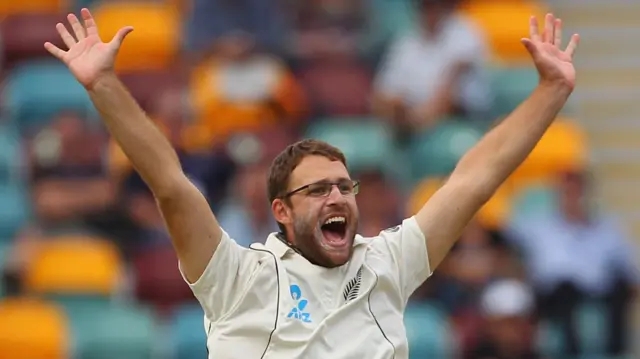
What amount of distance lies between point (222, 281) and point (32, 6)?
715 centimetres

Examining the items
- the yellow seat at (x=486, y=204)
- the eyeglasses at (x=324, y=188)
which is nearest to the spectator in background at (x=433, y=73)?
the yellow seat at (x=486, y=204)

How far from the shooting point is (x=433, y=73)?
1055 centimetres

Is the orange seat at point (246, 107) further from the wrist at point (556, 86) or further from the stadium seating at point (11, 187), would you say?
the wrist at point (556, 86)

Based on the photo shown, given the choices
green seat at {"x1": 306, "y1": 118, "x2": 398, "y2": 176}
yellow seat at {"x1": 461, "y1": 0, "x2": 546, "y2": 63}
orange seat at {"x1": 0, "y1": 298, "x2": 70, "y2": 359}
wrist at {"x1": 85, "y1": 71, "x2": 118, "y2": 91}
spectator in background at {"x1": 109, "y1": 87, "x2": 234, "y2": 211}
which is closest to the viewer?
wrist at {"x1": 85, "y1": 71, "x2": 118, "y2": 91}

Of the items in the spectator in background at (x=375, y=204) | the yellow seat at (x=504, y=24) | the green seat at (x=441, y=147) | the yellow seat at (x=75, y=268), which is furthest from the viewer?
the yellow seat at (x=504, y=24)

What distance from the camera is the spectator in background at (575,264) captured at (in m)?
8.99

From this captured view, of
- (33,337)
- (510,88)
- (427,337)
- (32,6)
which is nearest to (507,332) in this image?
(427,337)

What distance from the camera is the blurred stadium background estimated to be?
342 inches

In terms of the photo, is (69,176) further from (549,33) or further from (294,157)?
(549,33)

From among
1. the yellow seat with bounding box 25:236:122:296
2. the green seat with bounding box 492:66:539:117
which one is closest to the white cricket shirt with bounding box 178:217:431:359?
the yellow seat with bounding box 25:236:122:296

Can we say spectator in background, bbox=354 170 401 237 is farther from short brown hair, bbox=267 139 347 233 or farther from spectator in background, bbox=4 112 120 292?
short brown hair, bbox=267 139 347 233

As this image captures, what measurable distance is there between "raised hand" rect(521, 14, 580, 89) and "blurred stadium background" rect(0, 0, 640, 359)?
3.17 meters

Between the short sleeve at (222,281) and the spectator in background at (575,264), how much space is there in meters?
4.48

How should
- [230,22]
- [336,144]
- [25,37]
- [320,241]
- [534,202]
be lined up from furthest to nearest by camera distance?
[25,37] < [230,22] < [534,202] < [336,144] < [320,241]
